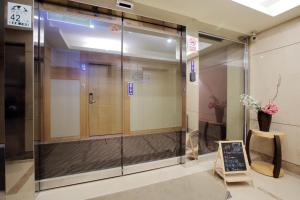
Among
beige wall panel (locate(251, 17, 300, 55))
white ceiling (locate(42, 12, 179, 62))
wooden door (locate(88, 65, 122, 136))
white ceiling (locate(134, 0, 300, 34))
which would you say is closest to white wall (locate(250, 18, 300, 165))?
beige wall panel (locate(251, 17, 300, 55))

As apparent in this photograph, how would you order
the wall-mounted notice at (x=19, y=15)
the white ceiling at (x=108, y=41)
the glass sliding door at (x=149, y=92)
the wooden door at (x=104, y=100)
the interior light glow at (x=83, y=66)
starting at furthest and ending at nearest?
the wooden door at (x=104, y=100)
the interior light glow at (x=83, y=66)
the glass sliding door at (x=149, y=92)
the white ceiling at (x=108, y=41)
the wall-mounted notice at (x=19, y=15)

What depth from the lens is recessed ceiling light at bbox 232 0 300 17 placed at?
2.07 m

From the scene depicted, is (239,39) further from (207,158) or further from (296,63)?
(207,158)

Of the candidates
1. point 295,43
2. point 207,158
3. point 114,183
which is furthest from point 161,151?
point 295,43

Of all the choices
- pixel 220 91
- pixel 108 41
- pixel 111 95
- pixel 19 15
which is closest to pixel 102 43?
pixel 108 41

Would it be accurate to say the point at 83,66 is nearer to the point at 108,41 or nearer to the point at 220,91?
the point at 108,41

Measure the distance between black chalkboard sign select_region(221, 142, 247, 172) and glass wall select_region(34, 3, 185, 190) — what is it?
72 cm

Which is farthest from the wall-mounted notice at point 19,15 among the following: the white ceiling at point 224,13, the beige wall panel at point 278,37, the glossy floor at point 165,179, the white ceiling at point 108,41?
the beige wall panel at point 278,37

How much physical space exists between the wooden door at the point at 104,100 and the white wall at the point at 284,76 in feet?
10.7

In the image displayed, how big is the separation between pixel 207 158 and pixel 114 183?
1720 millimetres

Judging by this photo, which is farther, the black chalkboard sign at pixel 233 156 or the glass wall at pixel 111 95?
the glass wall at pixel 111 95

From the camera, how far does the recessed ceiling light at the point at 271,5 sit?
207 centimetres

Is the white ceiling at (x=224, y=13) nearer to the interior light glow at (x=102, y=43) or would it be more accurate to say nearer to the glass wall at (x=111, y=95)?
the glass wall at (x=111, y=95)

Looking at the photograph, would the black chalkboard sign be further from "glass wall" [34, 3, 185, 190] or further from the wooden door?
the wooden door
